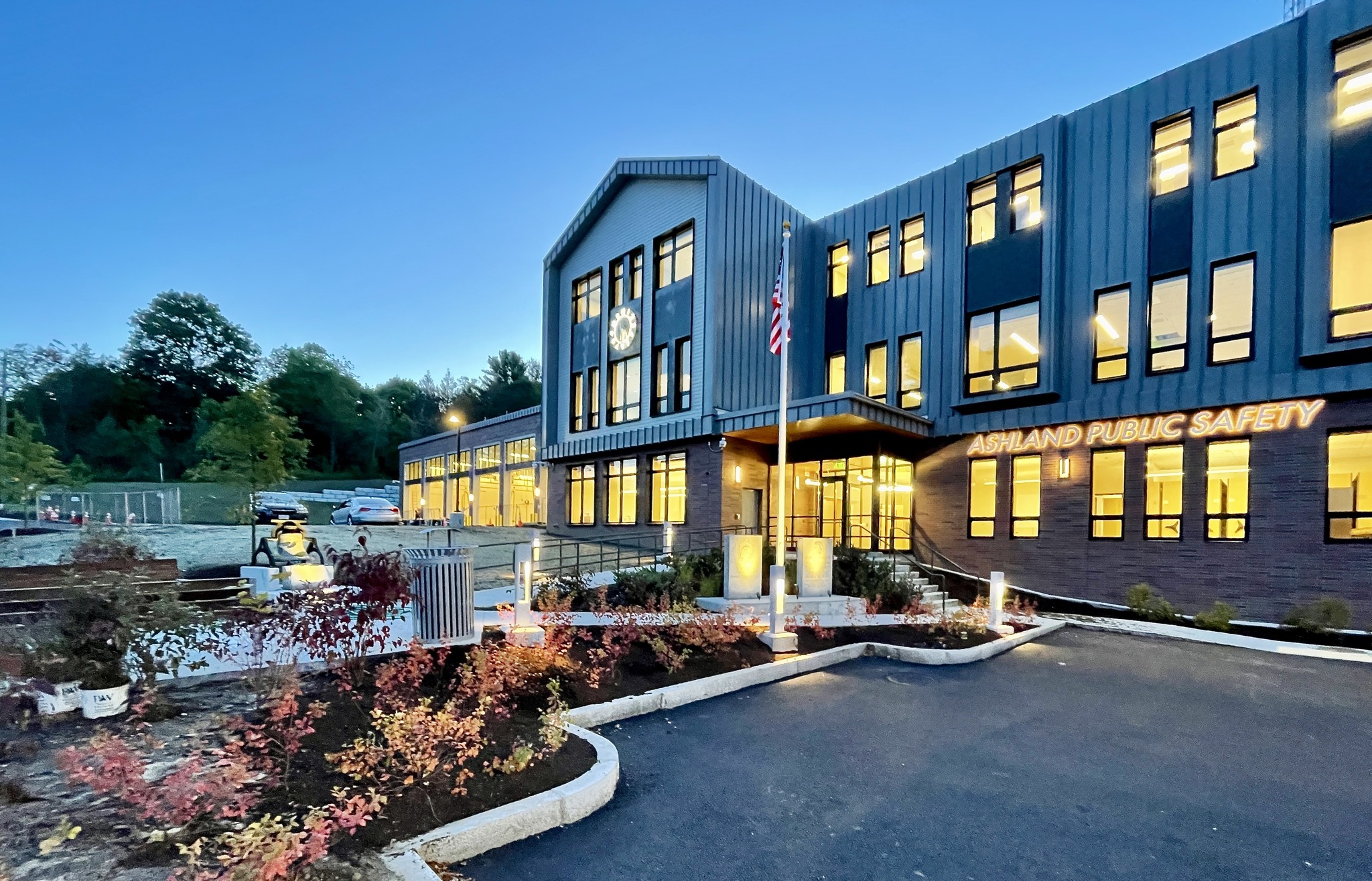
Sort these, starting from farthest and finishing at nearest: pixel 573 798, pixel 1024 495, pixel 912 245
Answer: pixel 912 245, pixel 1024 495, pixel 573 798

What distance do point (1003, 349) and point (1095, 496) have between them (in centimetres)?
437

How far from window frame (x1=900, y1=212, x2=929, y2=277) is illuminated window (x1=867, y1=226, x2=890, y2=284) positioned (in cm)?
42

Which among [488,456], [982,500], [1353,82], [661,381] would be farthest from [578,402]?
[1353,82]

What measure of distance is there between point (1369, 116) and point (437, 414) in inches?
3185

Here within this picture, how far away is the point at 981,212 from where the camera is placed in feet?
59.5

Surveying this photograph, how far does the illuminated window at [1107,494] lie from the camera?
600 inches

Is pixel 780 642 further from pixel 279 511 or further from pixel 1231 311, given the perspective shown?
pixel 279 511

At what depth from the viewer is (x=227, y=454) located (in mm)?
15305

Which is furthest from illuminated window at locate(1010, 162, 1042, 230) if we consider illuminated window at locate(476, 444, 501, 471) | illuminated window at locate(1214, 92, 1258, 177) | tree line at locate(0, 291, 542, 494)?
tree line at locate(0, 291, 542, 494)

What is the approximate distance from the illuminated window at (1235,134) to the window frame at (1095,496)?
21.1 feet

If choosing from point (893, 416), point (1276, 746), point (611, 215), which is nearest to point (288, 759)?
point (1276, 746)

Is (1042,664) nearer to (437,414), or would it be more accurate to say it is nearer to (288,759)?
(288,759)

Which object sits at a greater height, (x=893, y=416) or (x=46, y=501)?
(x=893, y=416)

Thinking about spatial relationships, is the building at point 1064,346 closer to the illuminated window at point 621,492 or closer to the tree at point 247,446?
the illuminated window at point 621,492
